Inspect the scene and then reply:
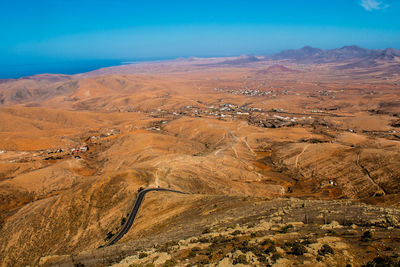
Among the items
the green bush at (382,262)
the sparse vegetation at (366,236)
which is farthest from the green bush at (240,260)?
the sparse vegetation at (366,236)

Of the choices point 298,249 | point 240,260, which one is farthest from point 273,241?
point 240,260

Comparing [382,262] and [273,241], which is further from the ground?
[382,262]

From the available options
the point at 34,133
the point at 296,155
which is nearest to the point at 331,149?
the point at 296,155

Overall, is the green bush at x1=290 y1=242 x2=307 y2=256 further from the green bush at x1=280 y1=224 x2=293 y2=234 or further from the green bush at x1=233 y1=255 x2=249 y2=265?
the green bush at x1=280 y1=224 x2=293 y2=234

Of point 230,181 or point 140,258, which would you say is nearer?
point 140,258

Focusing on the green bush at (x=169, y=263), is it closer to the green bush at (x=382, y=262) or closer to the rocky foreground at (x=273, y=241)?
the rocky foreground at (x=273, y=241)

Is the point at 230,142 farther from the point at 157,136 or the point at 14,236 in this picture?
the point at 14,236

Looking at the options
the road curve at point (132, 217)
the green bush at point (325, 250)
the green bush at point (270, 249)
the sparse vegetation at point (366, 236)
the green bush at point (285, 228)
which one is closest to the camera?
the green bush at point (325, 250)

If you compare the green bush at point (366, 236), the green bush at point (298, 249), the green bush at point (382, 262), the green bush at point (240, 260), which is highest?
the green bush at point (382, 262)

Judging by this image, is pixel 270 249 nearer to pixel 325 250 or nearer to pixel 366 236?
pixel 325 250

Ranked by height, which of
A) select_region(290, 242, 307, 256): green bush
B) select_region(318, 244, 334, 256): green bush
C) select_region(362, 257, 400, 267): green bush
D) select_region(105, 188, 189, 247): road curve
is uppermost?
select_region(362, 257, 400, 267): green bush

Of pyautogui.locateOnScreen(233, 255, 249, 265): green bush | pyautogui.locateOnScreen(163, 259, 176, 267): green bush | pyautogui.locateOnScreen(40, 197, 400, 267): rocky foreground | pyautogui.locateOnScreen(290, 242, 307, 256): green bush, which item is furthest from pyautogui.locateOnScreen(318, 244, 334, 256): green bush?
pyautogui.locateOnScreen(163, 259, 176, 267): green bush
